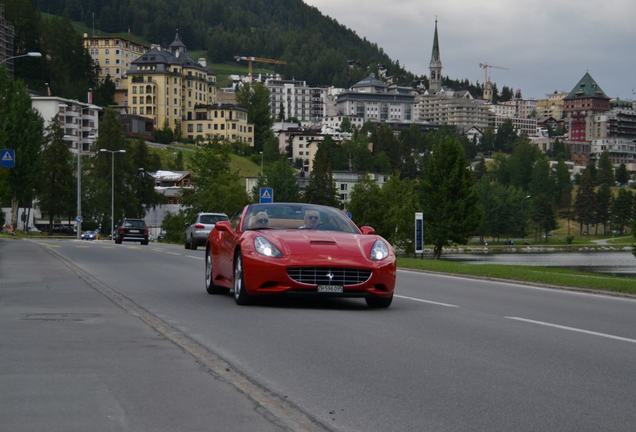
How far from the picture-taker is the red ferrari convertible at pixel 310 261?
14156mm

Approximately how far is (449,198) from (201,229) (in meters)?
60.4

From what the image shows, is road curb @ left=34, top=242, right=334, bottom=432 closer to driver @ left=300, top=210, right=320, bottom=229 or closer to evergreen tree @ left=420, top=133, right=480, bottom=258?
driver @ left=300, top=210, right=320, bottom=229

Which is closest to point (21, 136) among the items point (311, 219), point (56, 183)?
point (56, 183)

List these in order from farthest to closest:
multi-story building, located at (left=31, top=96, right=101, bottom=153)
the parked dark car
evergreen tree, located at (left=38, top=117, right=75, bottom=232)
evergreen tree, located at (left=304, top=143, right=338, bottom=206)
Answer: multi-story building, located at (left=31, top=96, right=101, bottom=153), evergreen tree, located at (left=304, top=143, right=338, bottom=206), evergreen tree, located at (left=38, top=117, right=75, bottom=232), the parked dark car

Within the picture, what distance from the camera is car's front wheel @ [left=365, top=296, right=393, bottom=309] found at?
14758 millimetres

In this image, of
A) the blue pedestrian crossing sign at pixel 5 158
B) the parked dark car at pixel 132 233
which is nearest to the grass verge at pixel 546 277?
the parked dark car at pixel 132 233

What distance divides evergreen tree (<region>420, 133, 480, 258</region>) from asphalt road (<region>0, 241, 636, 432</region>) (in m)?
87.8

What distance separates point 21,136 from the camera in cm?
9388

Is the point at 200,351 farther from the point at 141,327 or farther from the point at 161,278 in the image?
the point at 161,278

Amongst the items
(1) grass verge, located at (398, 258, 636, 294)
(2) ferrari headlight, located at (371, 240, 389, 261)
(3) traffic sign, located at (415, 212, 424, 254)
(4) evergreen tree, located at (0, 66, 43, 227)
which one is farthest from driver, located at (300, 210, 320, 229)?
(4) evergreen tree, located at (0, 66, 43, 227)

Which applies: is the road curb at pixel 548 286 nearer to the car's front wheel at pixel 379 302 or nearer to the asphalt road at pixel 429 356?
the asphalt road at pixel 429 356

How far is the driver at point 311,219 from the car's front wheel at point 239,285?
1.01 m

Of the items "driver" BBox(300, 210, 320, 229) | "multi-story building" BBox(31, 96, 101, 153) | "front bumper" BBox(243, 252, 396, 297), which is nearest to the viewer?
"front bumper" BBox(243, 252, 396, 297)

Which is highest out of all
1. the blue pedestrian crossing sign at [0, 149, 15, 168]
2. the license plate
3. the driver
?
the blue pedestrian crossing sign at [0, 149, 15, 168]
